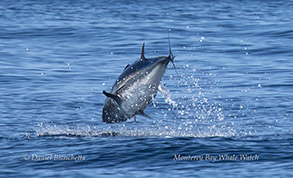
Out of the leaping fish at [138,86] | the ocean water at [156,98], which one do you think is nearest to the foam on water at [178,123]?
the ocean water at [156,98]

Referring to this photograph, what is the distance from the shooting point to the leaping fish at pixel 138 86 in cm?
1263

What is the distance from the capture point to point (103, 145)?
14148 millimetres

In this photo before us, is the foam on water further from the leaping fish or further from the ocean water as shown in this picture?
the leaping fish

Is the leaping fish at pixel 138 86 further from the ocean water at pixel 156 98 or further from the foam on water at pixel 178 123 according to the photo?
the foam on water at pixel 178 123

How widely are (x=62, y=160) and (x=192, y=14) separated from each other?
92.5 feet

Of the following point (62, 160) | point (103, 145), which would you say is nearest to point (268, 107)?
point (103, 145)

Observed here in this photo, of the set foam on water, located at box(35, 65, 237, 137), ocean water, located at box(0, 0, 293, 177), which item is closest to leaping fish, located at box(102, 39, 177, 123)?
ocean water, located at box(0, 0, 293, 177)

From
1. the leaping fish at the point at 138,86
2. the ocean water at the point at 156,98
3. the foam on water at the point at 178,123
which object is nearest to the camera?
the leaping fish at the point at 138,86

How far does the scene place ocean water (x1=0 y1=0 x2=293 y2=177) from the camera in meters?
13.0

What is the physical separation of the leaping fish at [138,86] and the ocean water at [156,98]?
326mm

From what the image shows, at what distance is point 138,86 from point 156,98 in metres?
7.34

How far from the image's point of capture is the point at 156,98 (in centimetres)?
2005

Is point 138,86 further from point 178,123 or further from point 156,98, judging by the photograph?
point 156,98

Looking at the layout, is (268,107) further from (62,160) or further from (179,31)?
(179,31)
